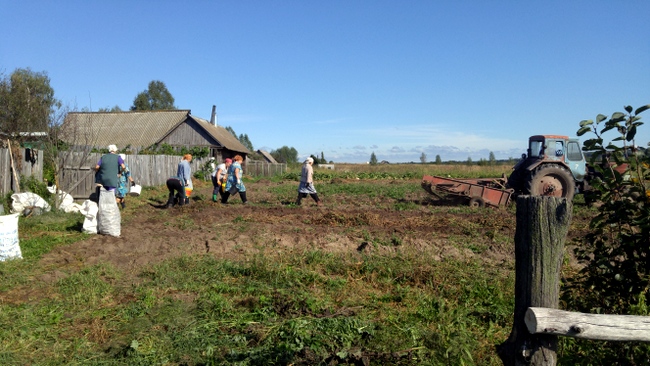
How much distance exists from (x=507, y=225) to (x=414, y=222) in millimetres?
1942

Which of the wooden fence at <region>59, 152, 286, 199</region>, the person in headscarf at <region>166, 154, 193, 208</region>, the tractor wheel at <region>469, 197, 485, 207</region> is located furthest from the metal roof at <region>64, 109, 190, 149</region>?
the tractor wheel at <region>469, 197, 485, 207</region>

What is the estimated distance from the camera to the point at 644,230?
3.33m

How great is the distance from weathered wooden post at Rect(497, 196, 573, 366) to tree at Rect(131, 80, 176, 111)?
7393 centimetres

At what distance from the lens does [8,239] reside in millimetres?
7027

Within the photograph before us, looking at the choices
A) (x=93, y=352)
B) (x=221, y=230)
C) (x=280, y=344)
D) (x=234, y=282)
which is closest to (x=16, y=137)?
(x=221, y=230)

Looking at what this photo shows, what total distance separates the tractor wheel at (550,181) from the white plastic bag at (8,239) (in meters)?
12.3

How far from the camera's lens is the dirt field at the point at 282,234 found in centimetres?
770

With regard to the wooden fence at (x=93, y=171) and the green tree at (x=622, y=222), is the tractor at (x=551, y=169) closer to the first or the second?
the green tree at (x=622, y=222)

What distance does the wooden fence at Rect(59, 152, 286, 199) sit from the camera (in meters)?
14.1

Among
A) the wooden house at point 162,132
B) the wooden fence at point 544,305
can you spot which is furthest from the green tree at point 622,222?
the wooden house at point 162,132

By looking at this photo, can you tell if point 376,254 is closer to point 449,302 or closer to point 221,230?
point 449,302

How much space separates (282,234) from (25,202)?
6225mm

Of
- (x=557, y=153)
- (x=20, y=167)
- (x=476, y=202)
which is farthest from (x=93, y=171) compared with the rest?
(x=557, y=153)

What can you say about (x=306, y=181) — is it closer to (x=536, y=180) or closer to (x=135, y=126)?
Answer: (x=536, y=180)
